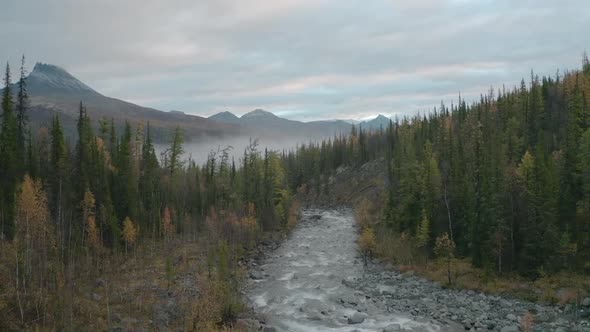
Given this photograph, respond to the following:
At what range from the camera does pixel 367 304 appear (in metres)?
42.8

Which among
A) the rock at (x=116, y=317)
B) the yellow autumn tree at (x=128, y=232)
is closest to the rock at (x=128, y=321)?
the rock at (x=116, y=317)

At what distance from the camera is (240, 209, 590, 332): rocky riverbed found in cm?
3603

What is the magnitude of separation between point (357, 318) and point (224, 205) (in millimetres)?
57433

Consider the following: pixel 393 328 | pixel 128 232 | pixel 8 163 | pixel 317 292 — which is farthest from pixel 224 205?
pixel 393 328

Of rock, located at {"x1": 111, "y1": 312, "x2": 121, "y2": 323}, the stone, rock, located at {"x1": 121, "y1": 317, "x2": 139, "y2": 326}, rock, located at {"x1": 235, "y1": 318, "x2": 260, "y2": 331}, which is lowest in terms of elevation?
the stone

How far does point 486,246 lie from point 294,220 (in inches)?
2102

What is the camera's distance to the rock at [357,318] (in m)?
37.2

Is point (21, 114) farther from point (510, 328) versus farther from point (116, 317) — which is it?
point (510, 328)

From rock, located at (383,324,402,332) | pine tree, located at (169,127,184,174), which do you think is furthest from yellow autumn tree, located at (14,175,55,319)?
pine tree, located at (169,127,184,174)

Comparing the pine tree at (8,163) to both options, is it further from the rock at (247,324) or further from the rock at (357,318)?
the rock at (357,318)

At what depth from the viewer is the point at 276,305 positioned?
139 feet

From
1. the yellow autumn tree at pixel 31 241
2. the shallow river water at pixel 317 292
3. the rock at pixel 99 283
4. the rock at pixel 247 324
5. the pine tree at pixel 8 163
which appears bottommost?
the shallow river water at pixel 317 292

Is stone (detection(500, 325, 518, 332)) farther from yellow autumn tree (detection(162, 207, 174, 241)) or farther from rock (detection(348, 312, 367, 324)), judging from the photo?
yellow autumn tree (detection(162, 207, 174, 241))

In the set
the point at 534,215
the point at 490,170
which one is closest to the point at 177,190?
the point at 490,170
